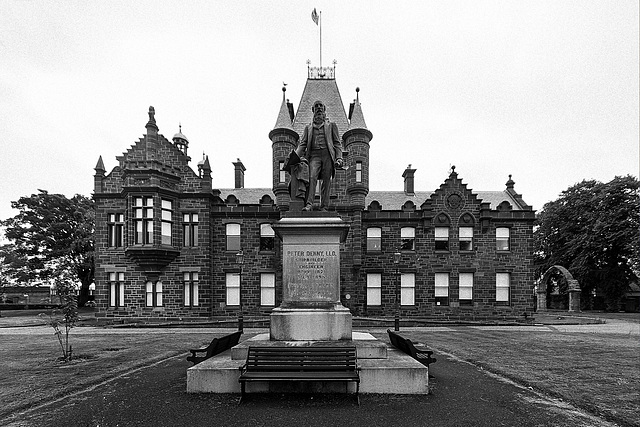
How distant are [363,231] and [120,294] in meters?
19.9

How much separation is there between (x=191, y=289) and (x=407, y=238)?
1825 cm

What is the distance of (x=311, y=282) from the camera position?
9430 mm

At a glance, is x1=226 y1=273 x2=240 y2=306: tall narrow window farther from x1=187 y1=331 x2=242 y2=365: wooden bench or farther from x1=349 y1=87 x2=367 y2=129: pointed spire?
x1=187 y1=331 x2=242 y2=365: wooden bench

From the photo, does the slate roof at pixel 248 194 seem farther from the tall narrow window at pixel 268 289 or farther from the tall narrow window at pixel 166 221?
the tall narrow window at pixel 268 289

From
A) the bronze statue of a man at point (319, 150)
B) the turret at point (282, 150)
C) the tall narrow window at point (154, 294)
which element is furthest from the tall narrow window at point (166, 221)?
the bronze statue of a man at point (319, 150)

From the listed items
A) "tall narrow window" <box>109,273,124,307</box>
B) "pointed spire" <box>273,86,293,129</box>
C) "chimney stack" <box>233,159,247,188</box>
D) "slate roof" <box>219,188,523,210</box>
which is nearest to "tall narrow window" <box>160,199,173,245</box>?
"tall narrow window" <box>109,273,124,307</box>

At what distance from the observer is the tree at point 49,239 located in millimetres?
45156

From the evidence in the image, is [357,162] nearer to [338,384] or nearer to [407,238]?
[407,238]

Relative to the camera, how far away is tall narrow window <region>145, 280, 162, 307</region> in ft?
97.0

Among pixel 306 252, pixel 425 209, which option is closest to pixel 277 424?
pixel 306 252

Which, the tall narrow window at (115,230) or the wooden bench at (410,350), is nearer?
the wooden bench at (410,350)

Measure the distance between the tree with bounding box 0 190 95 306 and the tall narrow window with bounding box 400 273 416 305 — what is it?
35531mm

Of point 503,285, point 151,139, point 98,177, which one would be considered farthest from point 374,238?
point 98,177

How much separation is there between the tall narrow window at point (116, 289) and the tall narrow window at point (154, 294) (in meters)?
2.06
